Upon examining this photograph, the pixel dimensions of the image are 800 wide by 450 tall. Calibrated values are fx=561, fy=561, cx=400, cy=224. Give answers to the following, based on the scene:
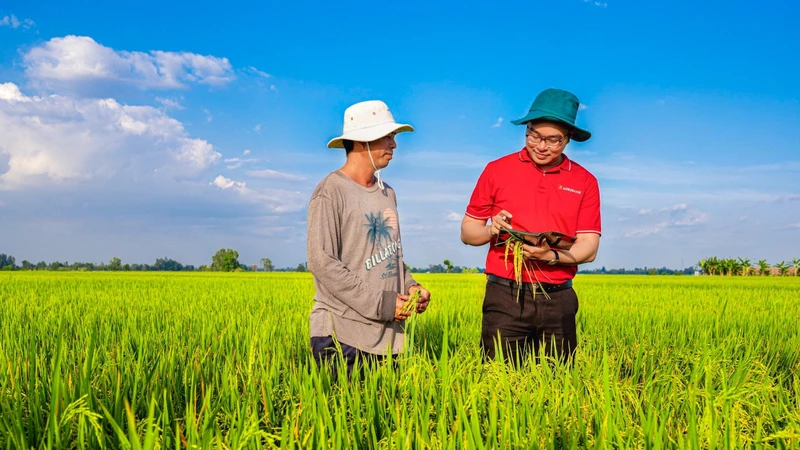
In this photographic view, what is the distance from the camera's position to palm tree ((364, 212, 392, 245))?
97.6 inches

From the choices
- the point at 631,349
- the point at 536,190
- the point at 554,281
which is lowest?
the point at 631,349

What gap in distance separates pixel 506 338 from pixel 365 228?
0.95m

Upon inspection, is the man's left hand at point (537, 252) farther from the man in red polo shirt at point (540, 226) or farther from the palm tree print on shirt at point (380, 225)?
the palm tree print on shirt at point (380, 225)

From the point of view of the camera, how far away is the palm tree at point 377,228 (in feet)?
8.13

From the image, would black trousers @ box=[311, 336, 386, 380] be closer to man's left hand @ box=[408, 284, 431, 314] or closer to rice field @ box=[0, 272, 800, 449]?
rice field @ box=[0, 272, 800, 449]

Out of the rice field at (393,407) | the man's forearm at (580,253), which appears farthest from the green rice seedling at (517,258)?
the rice field at (393,407)

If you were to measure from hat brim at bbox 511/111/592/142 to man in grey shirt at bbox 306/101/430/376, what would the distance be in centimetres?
65

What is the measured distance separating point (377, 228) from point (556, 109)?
106cm

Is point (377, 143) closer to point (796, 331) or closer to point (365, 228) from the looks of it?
point (365, 228)

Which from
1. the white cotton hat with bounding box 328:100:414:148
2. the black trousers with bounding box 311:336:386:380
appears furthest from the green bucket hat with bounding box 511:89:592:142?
the black trousers with bounding box 311:336:386:380

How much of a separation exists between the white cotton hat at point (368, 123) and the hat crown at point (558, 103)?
70 centimetres

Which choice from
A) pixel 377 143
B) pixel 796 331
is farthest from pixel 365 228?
pixel 796 331

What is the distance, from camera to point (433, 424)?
76.0 inches

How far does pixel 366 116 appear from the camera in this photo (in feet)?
8.19
